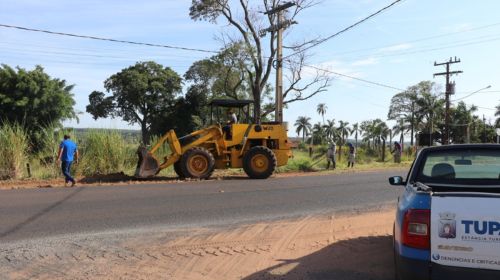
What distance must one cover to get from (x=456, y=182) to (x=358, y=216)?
475cm

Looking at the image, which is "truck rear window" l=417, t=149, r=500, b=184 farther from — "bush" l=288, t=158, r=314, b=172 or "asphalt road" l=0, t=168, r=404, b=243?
"bush" l=288, t=158, r=314, b=172

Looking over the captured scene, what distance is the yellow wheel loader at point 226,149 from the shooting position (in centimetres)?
1764

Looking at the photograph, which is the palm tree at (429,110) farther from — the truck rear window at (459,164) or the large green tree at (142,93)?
the truck rear window at (459,164)

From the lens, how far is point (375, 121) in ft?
310

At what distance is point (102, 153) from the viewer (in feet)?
63.8

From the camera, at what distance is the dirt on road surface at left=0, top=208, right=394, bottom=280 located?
19.5 feet

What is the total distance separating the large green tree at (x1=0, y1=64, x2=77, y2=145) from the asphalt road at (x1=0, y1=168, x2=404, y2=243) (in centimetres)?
2131

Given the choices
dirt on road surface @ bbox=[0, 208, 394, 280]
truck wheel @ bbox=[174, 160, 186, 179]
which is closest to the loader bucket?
truck wheel @ bbox=[174, 160, 186, 179]

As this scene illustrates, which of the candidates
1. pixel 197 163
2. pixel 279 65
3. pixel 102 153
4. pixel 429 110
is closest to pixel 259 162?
pixel 197 163

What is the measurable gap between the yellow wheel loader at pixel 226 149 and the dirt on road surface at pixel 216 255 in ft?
29.6

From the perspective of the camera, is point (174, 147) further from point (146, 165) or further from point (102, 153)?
point (102, 153)

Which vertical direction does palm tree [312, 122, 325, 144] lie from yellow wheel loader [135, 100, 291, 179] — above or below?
above

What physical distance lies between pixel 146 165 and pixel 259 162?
162 inches

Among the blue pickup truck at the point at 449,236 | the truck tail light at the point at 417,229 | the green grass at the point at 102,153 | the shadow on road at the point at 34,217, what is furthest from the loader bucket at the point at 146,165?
the truck tail light at the point at 417,229
